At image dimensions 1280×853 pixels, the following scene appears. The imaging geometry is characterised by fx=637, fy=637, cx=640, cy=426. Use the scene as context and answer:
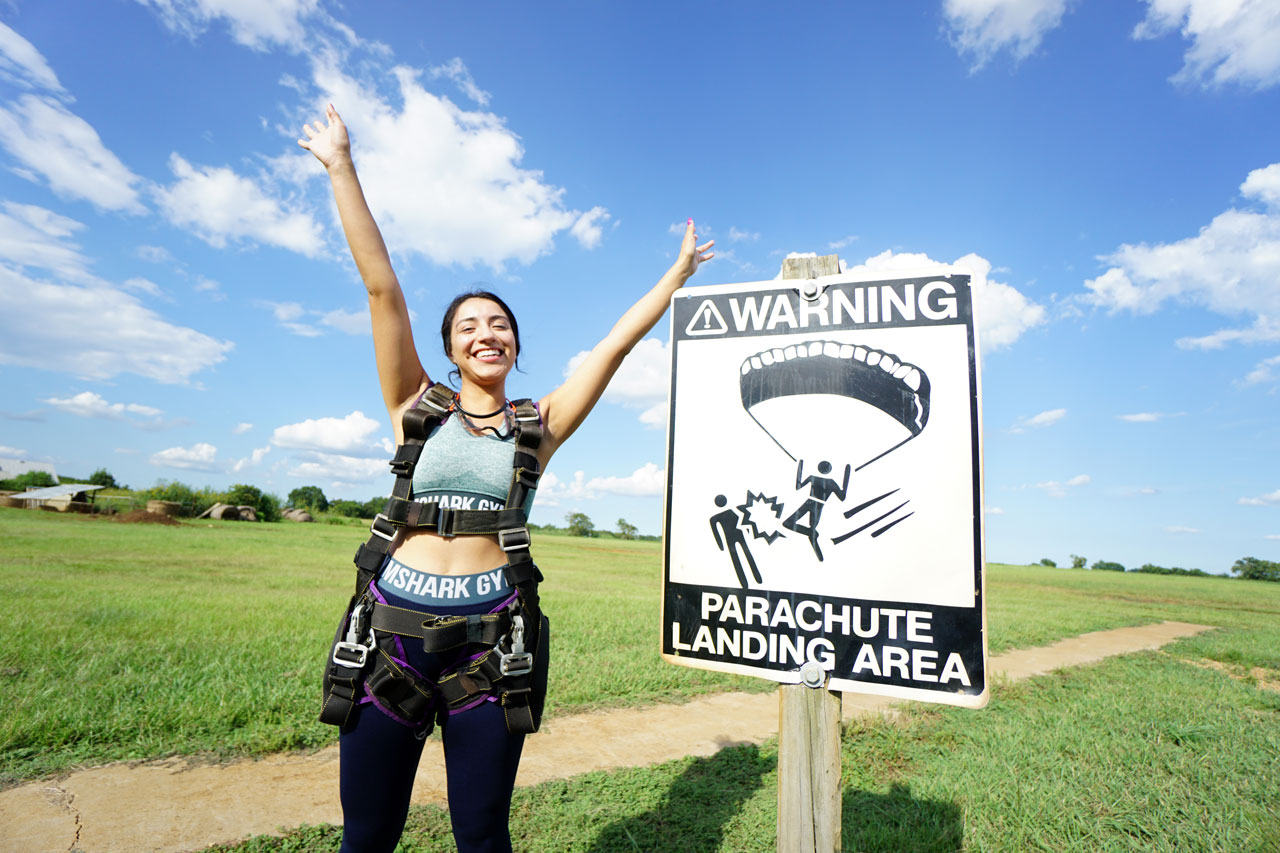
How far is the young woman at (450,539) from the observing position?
2.33 metres

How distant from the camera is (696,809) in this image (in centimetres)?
432

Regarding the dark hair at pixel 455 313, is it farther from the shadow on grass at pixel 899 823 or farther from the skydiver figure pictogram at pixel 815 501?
the shadow on grass at pixel 899 823

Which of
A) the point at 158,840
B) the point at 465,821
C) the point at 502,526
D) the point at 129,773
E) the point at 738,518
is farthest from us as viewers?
the point at 129,773

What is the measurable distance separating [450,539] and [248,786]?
3.19 m

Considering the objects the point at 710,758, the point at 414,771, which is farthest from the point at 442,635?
the point at 710,758

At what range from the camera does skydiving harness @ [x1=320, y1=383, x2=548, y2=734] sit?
91.7 inches

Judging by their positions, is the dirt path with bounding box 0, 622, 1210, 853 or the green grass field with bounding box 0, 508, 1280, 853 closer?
the dirt path with bounding box 0, 622, 1210, 853

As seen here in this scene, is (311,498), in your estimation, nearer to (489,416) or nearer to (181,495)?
(181,495)

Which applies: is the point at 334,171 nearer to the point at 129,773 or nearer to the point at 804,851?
the point at 804,851

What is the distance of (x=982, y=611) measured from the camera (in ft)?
7.77

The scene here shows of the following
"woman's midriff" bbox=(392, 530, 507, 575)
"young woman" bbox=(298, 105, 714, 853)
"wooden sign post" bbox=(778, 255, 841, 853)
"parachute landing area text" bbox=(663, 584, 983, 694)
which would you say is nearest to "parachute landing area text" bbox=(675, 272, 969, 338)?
"young woman" bbox=(298, 105, 714, 853)

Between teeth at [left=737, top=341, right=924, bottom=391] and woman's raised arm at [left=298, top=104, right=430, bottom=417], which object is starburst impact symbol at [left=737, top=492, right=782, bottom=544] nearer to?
teeth at [left=737, top=341, right=924, bottom=391]

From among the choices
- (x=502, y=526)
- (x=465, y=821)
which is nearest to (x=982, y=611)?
(x=502, y=526)

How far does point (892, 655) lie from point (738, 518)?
2.58ft
